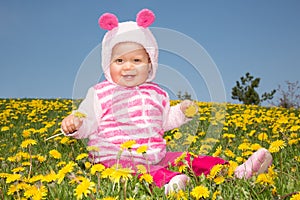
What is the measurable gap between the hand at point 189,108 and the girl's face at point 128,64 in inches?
16.1

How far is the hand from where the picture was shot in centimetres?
344

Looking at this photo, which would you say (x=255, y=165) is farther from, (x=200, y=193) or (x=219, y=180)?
(x=200, y=193)

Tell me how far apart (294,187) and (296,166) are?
2.43 ft

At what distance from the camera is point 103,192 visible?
95.6 inches

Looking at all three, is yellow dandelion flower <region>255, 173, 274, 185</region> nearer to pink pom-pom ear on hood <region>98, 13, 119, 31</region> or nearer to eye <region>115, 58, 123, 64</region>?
eye <region>115, 58, 123, 64</region>

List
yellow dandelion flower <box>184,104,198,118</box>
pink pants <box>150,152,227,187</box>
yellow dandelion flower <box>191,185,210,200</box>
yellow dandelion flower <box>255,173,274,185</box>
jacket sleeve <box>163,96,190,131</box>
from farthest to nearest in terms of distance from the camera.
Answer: jacket sleeve <box>163,96,190,131</box> → yellow dandelion flower <box>184,104,198,118</box> → pink pants <box>150,152,227,187</box> → yellow dandelion flower <box>255,173,274,185</box> → yellow dandelion flower <box>191,185,210,200</box>

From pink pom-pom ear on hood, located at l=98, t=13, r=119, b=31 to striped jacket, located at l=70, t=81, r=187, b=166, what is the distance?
1.52ft

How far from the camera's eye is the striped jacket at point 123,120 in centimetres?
335

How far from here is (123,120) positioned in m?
3.37

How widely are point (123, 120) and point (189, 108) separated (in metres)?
0.55

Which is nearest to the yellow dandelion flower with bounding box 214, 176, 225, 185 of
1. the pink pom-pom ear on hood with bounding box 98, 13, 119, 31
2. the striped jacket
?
the striped jacket

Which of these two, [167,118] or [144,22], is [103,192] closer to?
[167,118]

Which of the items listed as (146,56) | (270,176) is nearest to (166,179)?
(270,176)

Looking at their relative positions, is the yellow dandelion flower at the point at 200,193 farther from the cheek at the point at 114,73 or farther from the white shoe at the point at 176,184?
the cheek at the point at 114,73
